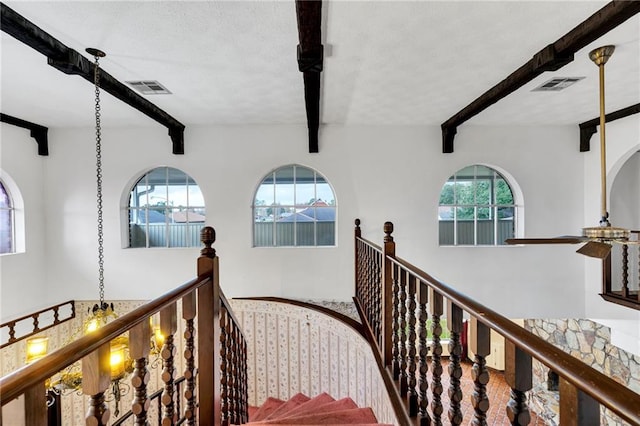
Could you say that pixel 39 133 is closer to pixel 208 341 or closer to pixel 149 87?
pixel 149 87

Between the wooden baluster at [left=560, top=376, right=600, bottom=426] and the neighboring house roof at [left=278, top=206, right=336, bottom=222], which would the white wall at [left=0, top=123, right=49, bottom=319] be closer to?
the neighboring house roof at [left=278, top=206, right=336, bottom=222]

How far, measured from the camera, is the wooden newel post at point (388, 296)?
2.13m

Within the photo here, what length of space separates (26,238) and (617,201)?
9072 mm

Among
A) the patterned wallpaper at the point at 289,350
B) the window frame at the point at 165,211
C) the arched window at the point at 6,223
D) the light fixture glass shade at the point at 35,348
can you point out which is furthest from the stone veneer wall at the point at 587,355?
the arched window at the point at 6,223

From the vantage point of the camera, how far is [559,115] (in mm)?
4230

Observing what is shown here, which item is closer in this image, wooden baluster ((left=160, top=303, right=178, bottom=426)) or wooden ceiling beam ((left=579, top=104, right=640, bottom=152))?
wooden baluster ((left=160, top=303, right=178, bottom=426))

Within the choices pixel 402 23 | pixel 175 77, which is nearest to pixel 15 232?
pixel 175 77

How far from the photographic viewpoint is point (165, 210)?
4828 millimetres

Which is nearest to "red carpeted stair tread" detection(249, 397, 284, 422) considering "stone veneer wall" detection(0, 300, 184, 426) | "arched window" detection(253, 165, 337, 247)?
"stone veneer wall" detection(0, 300, 184, 426)

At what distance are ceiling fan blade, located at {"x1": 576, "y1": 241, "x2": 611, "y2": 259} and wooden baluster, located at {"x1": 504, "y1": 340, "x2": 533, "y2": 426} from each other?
6.23 feet

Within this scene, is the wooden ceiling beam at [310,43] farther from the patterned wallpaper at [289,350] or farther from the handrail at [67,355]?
the patterned wallpaper at [289,350]

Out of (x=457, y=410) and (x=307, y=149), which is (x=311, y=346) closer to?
(x=307, y=149)

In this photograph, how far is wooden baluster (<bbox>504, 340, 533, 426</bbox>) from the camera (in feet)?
2.56

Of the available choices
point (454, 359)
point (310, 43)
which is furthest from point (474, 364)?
point (310, 43)
